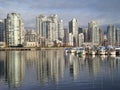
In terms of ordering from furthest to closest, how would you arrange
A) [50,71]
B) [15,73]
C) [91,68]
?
[91,68] < [50,71] < [15,73]

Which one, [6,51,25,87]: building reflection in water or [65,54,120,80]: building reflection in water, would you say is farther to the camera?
[65,54,120,80]: building reflection in water

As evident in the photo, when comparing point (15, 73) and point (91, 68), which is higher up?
point (91, 68)

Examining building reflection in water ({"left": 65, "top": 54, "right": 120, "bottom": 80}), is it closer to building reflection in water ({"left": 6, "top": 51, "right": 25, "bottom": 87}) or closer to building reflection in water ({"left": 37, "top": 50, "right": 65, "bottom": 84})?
building reflection in water ({"left": 37, "top": 50, "right": 65, "bottom": 84})

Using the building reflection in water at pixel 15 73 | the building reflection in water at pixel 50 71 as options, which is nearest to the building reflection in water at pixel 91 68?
the building reflection in water at pixel 50 71

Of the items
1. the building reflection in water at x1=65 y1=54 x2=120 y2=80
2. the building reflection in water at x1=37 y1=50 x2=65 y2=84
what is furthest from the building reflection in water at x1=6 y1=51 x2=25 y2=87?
the building reflection in water at x1=65 y1=54 x2=120 y2=80

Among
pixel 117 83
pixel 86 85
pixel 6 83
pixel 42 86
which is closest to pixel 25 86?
pixel 42 86

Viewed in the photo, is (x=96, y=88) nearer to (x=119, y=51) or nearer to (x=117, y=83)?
(x=117, y=83)

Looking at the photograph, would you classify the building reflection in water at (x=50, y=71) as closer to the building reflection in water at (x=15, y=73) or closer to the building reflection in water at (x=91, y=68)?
the building reflection in water at (x=91, y=68)

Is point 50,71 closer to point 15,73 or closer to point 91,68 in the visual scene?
point 15,73

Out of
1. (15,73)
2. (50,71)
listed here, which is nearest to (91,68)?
(50,71)

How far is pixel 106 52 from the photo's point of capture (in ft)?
382

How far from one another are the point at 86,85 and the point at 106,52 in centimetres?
8431

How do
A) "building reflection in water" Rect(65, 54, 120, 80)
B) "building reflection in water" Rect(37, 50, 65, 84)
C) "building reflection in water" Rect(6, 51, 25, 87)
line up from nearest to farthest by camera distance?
1. "building reflection in water" Rect(6, 51, 25, 87)
2. "building reflection in water" Rect(37, 50, 65, 84)
3. "building reflection in water" Rect(65, 54, 120, 80)

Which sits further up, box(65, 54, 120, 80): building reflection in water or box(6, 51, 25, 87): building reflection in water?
box(65, 54, 120, 80): building reflection in water
